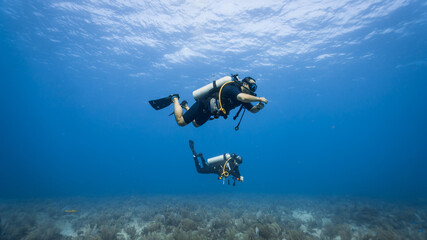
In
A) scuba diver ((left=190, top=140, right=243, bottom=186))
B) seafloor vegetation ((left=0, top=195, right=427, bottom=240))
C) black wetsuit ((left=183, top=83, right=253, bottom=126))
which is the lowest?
seafloor vegetation ((left=0, top=195, right=427, bottom=240))

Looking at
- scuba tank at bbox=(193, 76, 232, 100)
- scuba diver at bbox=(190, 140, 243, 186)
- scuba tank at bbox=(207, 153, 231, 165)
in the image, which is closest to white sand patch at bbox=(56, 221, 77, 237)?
scuba diver at bbox=(190, 140, 243, 186)

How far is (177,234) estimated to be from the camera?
675cm

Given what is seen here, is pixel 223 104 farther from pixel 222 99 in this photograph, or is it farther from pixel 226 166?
pixel 226 166

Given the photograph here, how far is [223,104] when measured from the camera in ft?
13.4

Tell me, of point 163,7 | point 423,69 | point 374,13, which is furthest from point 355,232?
point 423,69

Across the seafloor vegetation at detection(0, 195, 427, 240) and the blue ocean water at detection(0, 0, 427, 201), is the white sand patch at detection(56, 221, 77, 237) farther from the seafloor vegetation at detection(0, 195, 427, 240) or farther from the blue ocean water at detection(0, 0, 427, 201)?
the blue ocean water at detection(0, 0, 427, 201)

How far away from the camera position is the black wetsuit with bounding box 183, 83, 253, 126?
12.4 ft

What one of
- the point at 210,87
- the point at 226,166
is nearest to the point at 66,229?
the point at 226,166

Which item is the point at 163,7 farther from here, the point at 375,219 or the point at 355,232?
the point at 375,219

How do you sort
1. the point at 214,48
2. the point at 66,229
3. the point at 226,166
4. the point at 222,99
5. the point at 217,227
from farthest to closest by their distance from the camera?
1. the point at 214,48
2. the point at 66,229
3. the point at 217,227
4. the point at 226,166
5. the point at 222,99

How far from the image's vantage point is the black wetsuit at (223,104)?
12.4 feet

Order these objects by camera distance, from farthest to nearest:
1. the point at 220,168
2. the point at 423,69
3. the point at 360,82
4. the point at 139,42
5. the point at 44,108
A: the point at 44,108
the point at 360,82
the point at 423,69
the point at 139,42
the point at 220,168

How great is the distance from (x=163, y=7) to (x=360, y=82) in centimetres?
3838

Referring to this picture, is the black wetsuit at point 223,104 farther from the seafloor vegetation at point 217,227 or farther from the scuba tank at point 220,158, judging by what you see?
the seafloor vegetation at point 217,227
